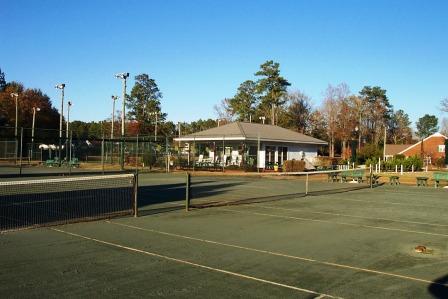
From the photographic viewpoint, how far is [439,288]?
669 centimetres

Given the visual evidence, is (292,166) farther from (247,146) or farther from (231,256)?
(231,256)

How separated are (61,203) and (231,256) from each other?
8288mm

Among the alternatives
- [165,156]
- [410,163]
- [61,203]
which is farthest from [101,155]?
[410,163]

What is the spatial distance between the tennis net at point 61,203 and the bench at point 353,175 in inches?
616

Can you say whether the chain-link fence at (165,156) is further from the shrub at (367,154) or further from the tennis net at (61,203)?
the tennis net at (61,203)

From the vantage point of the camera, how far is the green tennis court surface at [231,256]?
6.46 meters

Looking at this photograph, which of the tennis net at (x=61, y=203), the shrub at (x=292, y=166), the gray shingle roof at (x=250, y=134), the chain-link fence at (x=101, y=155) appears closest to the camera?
the tennis net at (x=61, y=203)

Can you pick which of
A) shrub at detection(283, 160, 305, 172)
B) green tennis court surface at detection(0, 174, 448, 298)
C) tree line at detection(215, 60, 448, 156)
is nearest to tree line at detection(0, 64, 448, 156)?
tree line at detection(215, 60, 448, 156)

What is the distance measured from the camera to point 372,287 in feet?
21.9

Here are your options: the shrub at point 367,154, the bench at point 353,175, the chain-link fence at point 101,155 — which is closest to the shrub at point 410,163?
the shrub at point 367,154

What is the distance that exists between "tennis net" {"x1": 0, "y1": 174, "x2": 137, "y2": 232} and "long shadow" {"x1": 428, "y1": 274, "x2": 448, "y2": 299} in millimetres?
7703

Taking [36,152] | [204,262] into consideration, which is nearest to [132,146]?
[36,152]

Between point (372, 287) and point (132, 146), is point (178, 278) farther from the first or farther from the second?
point (132, 146)

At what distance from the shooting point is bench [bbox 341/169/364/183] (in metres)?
30.5
